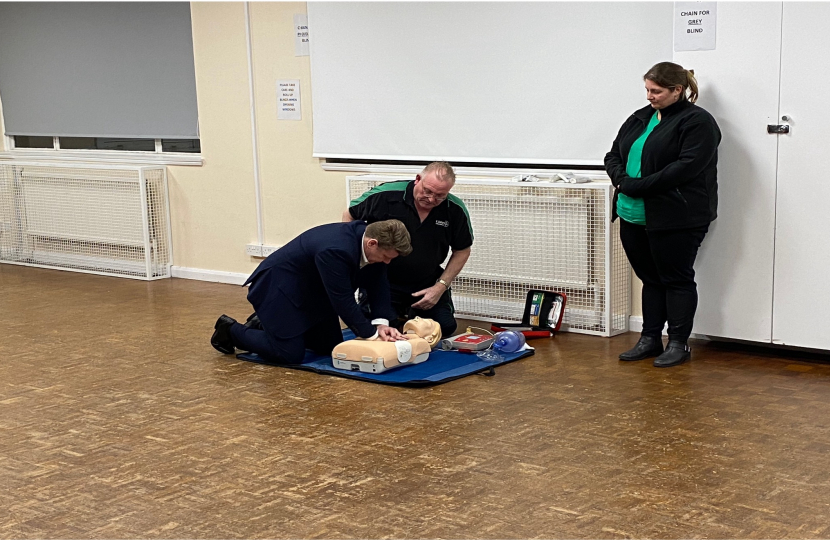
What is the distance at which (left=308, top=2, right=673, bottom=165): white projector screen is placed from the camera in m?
5.28

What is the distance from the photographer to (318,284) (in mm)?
4793

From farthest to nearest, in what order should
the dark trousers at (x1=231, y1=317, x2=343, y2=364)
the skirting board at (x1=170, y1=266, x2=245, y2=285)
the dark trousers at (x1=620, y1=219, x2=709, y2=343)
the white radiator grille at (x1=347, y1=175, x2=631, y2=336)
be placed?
the skirting board at (x1=170, y1=266, x2=245, y2=285) < the white radiator grille at (x1=347, y1=175, x2=631, y2=336) < the dark trousers at (x1=231, y1=317, x2=343, y2=364) < the dark trousers at (x1=620, y1=219, x2=709, y2=343)

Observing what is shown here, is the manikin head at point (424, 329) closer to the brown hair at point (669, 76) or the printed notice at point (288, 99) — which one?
the brown hair at point (669, 76)

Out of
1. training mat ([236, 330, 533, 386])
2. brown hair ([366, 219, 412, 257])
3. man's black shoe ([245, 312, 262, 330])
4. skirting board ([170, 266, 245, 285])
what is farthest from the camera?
skirting board ([170, 266, 245, 285])

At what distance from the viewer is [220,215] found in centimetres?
736

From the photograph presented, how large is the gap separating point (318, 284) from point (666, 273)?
1615 mm

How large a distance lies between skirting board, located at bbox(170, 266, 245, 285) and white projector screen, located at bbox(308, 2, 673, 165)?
1.21 m

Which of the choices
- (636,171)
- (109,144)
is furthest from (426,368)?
(109,144)

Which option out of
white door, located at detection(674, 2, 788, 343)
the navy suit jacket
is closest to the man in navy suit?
the navy suit jacket

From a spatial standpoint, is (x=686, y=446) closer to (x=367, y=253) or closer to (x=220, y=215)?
(x=367, y=253)

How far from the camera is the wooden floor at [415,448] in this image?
304cm

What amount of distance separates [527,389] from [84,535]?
80.6 inches

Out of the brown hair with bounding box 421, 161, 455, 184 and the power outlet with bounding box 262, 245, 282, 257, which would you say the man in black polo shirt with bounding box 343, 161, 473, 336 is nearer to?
the brown hair with bounding box 421, 161, 455, 184

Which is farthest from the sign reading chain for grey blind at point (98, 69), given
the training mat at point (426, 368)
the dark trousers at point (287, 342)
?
the training mat at point (426, 368)
